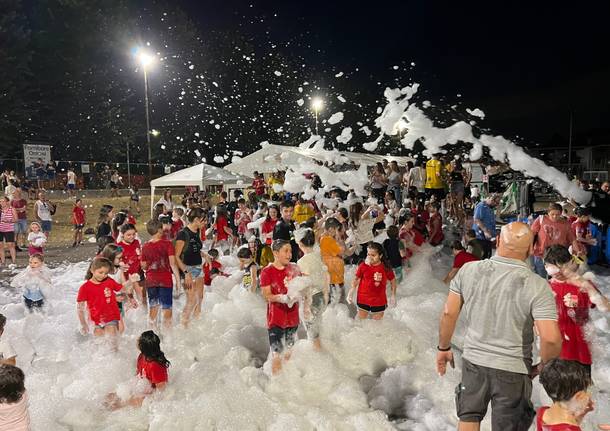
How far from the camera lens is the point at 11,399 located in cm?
344

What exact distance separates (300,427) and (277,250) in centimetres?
176

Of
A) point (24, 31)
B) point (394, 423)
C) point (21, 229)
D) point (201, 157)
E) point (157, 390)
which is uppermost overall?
point (24, 31)

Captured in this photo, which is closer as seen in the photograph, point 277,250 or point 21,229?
point 277,250

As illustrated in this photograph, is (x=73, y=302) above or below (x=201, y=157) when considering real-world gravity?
below

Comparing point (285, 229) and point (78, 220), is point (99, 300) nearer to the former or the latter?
point (285, 229)

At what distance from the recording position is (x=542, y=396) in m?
5.05

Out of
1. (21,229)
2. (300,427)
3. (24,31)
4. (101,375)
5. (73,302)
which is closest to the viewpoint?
(300,427)

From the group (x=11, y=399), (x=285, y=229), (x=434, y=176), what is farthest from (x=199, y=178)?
(x=11, y=399)

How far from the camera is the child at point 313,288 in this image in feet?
19.5

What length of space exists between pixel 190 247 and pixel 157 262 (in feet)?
2.18

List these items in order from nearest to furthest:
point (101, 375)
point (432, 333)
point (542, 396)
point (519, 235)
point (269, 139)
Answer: point (519, 235), point (542, 396), point (101, 375), point (432, 333), point (269, 139)

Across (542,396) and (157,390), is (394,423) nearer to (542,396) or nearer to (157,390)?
(542,396)

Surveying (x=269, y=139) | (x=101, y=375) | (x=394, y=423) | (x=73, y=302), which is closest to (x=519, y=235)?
(x=394, y=423)

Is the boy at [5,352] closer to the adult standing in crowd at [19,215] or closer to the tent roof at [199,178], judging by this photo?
the adult standing in crowd at [19,215]
